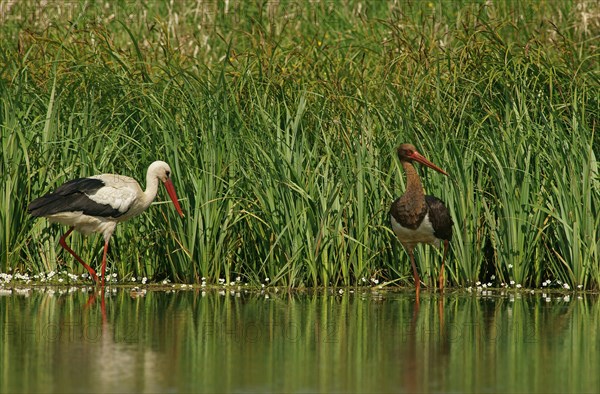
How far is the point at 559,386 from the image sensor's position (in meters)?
6.48

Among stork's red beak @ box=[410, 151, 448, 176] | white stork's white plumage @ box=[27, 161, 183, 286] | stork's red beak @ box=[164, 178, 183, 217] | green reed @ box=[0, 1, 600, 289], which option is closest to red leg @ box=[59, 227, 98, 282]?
white stork's white plumage @ box=[27, 161, 183, 286]

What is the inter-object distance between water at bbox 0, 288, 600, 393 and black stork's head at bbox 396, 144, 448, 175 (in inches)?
45.2

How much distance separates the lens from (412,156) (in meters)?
10.4

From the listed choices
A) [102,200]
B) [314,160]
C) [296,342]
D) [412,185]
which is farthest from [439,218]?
[102,200]

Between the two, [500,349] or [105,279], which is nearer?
[500,349]

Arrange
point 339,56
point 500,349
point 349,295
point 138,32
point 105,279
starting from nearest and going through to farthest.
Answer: point 500,349 < point 349,295 < point 105,279 < point 339,56 < point 138,32

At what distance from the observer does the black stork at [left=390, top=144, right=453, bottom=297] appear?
1022cm

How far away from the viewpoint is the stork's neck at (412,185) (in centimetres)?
1056

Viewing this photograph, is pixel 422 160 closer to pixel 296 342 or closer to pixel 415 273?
pixel 415 273

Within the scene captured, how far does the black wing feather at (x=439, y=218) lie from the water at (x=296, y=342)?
1.79 feet

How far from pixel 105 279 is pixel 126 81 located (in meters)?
→ 1.90

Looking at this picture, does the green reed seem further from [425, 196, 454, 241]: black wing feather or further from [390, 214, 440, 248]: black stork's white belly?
[390, 214, 440, 248]: black stork's white belly

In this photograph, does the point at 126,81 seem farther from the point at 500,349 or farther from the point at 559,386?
the point at 559,386

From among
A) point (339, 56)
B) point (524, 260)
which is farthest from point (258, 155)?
point (339, 56)
